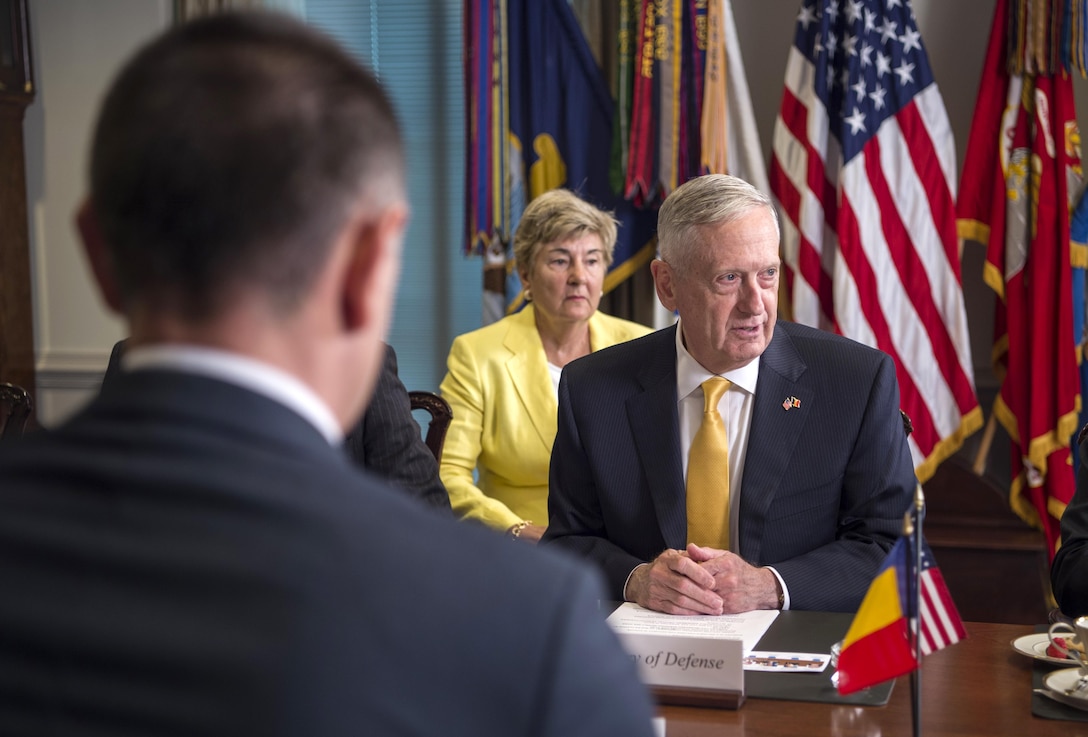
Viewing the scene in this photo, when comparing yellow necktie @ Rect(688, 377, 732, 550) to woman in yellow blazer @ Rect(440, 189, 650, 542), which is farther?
woman in yellow blazer @ Rect(440, 189, 650, 542)

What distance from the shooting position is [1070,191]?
3961 millimetres

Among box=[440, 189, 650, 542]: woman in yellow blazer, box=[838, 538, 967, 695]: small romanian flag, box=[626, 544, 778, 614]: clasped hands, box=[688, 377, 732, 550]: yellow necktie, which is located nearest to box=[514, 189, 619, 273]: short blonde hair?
box=[440, 189, 650, 542]: woman in yellow blazer

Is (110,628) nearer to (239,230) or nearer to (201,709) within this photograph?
(201,709)

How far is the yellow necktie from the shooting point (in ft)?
7.50

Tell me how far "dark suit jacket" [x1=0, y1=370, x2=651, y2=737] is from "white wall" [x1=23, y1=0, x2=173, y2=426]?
4897mm

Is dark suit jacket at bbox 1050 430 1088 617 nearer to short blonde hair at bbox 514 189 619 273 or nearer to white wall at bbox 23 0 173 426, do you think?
short blonde hair at bbox 514 189 619 273

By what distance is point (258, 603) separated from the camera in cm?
61

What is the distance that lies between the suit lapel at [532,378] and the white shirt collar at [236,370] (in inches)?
109

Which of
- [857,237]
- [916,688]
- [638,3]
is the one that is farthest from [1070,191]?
[916,688]

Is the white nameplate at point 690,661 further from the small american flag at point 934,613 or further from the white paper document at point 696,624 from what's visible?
the small american flag at point 934,613

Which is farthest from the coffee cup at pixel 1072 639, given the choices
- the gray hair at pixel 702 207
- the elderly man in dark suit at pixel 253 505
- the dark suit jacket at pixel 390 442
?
the dark suit jacket at pixel 390 442

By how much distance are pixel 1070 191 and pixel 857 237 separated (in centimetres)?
73

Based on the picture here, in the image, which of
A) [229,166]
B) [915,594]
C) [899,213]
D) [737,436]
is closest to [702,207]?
[737,436]

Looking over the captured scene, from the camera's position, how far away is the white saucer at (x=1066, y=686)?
1537 mm
